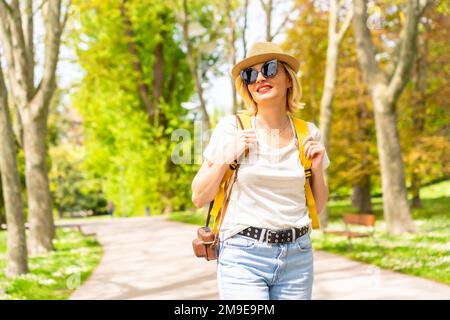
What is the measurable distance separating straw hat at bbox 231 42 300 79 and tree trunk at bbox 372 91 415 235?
36.0ft

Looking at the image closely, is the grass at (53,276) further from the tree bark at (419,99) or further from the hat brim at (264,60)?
the tree bark at (419,99)

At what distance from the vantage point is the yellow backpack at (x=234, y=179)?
2725 millimetres

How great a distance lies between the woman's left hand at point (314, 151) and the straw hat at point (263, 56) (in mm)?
388

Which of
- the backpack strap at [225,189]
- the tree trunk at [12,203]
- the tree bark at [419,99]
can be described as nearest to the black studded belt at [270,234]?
the backpack strap at [225,189]

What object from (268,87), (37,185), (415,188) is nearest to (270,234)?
(268,87)

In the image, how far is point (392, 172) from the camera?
13.4m

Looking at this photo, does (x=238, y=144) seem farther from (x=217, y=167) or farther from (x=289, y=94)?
(x=289, y=94)

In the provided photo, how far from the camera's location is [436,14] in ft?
61.9

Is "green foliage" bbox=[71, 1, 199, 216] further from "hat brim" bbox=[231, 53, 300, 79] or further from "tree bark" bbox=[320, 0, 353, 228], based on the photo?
"hat brim" bbox=[231, 53, 300, 79]

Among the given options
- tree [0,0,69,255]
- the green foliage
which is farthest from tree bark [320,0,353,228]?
the green foliage

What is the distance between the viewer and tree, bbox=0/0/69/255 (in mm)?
11844

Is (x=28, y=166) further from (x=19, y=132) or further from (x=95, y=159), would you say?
(x=95, y=159)
